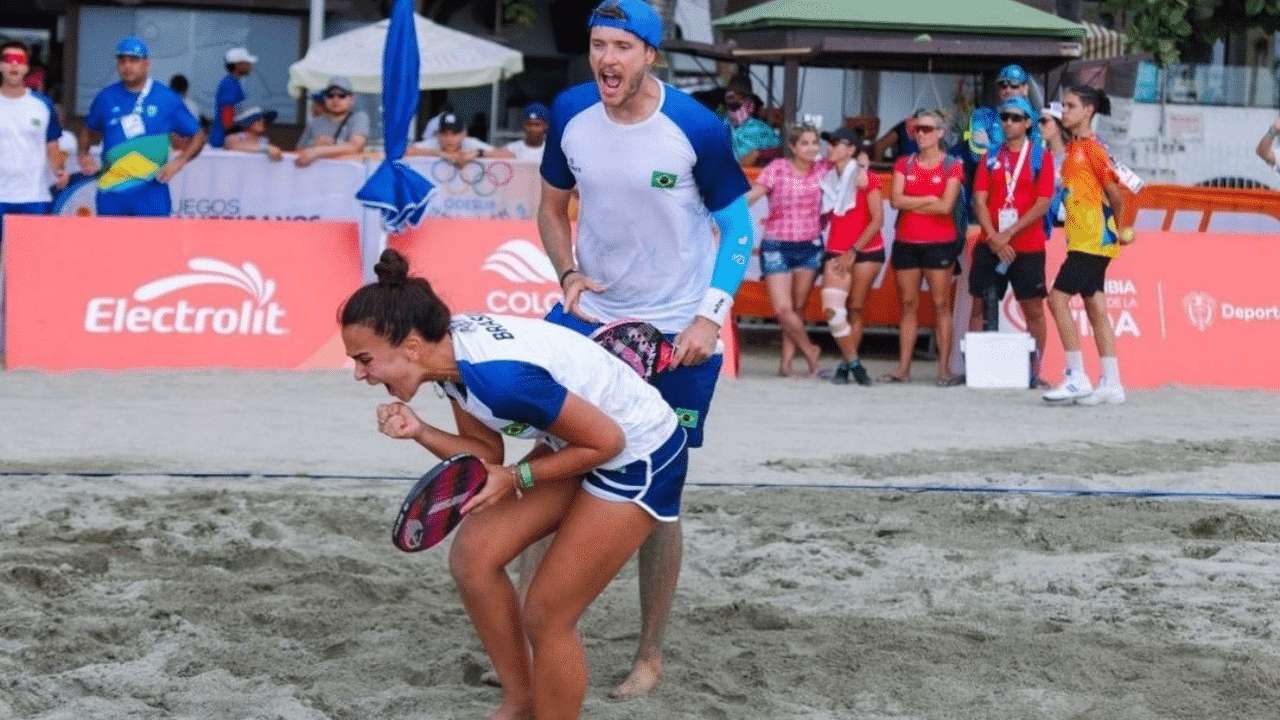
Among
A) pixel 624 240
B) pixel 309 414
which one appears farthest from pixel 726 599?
pixel 309 414

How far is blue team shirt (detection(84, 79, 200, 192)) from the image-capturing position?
40.3 ft

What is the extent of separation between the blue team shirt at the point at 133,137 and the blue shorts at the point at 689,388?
779cm

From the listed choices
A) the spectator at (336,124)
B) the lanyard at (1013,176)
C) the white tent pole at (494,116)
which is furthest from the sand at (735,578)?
the white tent pole at (494,116)

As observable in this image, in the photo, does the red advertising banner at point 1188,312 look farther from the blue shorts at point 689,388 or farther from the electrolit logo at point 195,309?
the blue shorts at point 689,388

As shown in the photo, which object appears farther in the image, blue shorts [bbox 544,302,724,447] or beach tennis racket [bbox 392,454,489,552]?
blue shorts [bbox 544,302,724,447]

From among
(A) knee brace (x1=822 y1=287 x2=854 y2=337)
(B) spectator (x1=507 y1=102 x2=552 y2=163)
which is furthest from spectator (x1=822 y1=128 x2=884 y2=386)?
(B) spectator (x1=507 y1=102 x2=552 y2=163)

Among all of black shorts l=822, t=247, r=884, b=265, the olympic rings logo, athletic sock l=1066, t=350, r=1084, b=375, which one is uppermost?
the olympic rings logo

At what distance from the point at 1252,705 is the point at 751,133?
10514 mm

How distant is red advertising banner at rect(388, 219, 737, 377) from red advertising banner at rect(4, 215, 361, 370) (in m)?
0.53

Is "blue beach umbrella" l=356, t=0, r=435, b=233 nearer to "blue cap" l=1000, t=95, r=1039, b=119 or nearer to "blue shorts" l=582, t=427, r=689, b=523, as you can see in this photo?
"blue cap" l=1000, t=95, r=1039, b=119

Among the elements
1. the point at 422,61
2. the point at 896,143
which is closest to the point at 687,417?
the point at 896,143

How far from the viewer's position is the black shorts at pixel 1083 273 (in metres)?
10.7

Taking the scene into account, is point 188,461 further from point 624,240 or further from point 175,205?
point 175,205

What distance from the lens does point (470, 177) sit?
44.9ft
